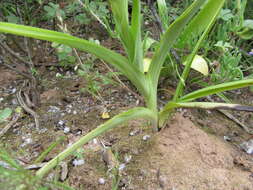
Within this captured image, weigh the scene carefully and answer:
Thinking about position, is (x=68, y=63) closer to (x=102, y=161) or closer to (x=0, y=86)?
(x=0, y=86)

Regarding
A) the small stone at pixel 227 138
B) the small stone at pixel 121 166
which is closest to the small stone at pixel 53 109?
the small stone at pixel 121 166

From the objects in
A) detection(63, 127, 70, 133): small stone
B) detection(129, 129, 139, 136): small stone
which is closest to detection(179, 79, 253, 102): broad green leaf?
detection(129, 129, 139, 136): small stone

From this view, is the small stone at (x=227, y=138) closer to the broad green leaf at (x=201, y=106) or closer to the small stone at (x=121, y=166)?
the broad green leaf at (x=201, y=106)

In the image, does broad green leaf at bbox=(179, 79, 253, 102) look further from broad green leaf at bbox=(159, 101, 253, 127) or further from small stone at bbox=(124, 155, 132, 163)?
small stone at bbox=(124, 155, 132, 163)

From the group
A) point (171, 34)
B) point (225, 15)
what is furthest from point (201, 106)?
point (225, 15)

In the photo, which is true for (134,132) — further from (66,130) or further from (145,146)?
(66,130)

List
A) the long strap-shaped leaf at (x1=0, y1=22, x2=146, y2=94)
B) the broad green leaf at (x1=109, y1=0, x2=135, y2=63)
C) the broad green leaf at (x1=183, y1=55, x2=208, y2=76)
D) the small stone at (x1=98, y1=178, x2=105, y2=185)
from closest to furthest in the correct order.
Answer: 1. the long strap-shaped leaf at (x1=0, y1=22, x2=146, y2=94)
2. the broad green leaf at (x1=109, y1=0, x2=135, y2=63)
3. the small stone at (x1=98, y1=178, x2=105, y2=185)
4. the broad green leaf at (x1=183, y1=55, x2=208, y2=76)
